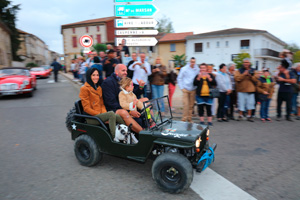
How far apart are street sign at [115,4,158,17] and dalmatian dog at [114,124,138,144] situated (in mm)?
6745

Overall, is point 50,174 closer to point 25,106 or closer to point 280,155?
point 280,155

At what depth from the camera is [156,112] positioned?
3.85 meters

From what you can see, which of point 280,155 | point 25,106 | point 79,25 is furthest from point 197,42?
point 280,155

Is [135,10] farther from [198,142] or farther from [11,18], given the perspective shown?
[11,18]

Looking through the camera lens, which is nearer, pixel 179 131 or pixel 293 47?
pixel 179 131

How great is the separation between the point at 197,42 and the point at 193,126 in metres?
39.0

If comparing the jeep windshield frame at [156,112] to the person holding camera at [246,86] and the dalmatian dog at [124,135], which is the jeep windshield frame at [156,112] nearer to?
the dalmatian dog at [124,135]

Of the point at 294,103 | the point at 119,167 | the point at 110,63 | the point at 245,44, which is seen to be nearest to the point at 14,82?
the point at 110,63

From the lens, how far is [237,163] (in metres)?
4.07

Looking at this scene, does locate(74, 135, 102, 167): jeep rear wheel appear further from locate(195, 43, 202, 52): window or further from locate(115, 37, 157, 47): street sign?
locate(195, 43, 202, 52): window

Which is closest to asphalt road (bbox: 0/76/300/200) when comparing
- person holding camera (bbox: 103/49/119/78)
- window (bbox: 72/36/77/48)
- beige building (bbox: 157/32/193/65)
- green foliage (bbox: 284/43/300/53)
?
person holding camera (bbox: 103/49/119/78)

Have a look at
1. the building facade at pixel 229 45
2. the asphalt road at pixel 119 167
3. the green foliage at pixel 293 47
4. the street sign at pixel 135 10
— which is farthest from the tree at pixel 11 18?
the green foliage at pixel 293 47

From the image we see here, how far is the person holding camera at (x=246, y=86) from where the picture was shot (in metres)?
7.04

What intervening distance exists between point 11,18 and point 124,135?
43.4 meters
